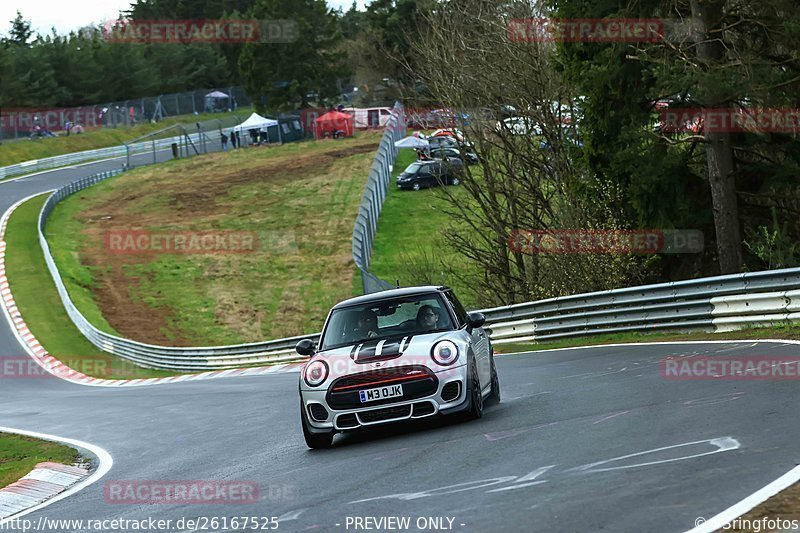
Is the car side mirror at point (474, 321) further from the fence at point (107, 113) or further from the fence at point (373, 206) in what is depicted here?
the fence at point (107, 113)

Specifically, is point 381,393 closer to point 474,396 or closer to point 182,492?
point 474,396

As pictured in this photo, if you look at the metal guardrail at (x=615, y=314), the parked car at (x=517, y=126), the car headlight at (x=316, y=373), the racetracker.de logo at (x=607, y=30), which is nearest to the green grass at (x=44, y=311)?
the metal guardrail at (x=615, y=314)

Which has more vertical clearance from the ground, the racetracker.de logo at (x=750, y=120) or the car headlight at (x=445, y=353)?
the racetracker.de logo at (x=750, y=120)

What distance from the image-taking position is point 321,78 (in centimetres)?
8856

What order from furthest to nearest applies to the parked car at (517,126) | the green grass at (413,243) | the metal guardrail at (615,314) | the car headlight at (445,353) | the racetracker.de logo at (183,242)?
1. the racetracker.de logo at (183,242)
2. the green grass at (413,243)
3. the parked car at (517,126)
4. the metal guardrail at (615,314)
5. the car headlight at (445,353)

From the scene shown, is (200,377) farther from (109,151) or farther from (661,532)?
(109,151)

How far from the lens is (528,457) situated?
9.16 meters

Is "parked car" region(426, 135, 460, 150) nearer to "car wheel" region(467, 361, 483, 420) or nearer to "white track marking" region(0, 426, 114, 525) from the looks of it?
"white track marking" region(0, 426, 114, 525)

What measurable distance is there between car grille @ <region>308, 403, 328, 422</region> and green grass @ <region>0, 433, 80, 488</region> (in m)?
3.64

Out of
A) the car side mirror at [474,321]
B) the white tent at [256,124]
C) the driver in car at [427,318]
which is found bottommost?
the car side mirror at [474,321]

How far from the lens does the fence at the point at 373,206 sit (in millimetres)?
28853

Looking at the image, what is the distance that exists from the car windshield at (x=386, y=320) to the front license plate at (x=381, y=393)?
875mm

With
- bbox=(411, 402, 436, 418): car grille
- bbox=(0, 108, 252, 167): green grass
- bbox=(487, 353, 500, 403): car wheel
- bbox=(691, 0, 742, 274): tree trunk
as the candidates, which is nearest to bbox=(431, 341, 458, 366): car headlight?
bbox=(411, 402, 436, 418): car grille

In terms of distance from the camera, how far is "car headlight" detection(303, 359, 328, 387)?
11406 millimetres
